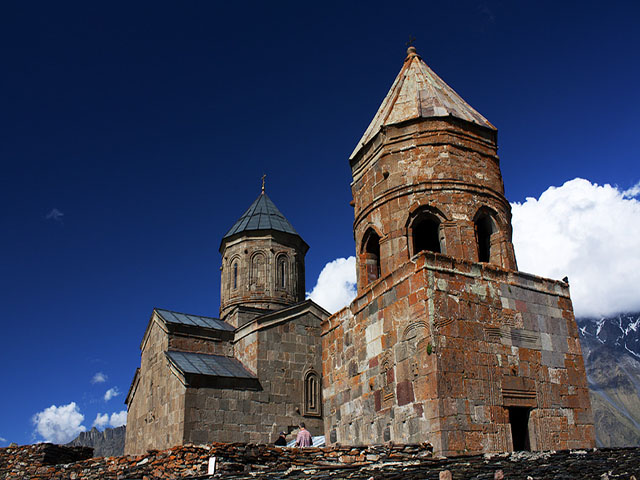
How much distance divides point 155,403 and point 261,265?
5.50 metres

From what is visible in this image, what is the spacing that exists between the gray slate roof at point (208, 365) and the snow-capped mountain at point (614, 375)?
45.2 metres

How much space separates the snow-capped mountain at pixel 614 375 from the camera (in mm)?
71325

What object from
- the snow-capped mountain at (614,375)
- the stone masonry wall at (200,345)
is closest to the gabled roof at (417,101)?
the stone masonry wall at (200,345)

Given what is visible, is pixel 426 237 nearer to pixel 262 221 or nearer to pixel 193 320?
pixel 193 320

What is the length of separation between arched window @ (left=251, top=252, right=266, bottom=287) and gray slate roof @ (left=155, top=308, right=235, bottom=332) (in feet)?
6.57

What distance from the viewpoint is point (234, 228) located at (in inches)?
741

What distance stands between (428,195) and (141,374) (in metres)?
10.6

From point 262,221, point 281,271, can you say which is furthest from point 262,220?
point 281,271

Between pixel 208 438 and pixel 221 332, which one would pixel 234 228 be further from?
pixel 208 438

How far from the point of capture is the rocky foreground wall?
5.32 meters

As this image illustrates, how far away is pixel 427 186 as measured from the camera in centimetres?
854

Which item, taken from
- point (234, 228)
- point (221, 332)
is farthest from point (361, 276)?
point (234, 228)

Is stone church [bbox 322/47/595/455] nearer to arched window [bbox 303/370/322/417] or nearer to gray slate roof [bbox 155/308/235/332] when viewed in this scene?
arched window [bbox 303/370/322/417]

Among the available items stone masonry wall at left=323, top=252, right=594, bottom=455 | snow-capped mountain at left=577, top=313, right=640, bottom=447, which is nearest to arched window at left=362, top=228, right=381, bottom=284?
stone masonry wall at left=323, top=252, right=594, bottom=455
